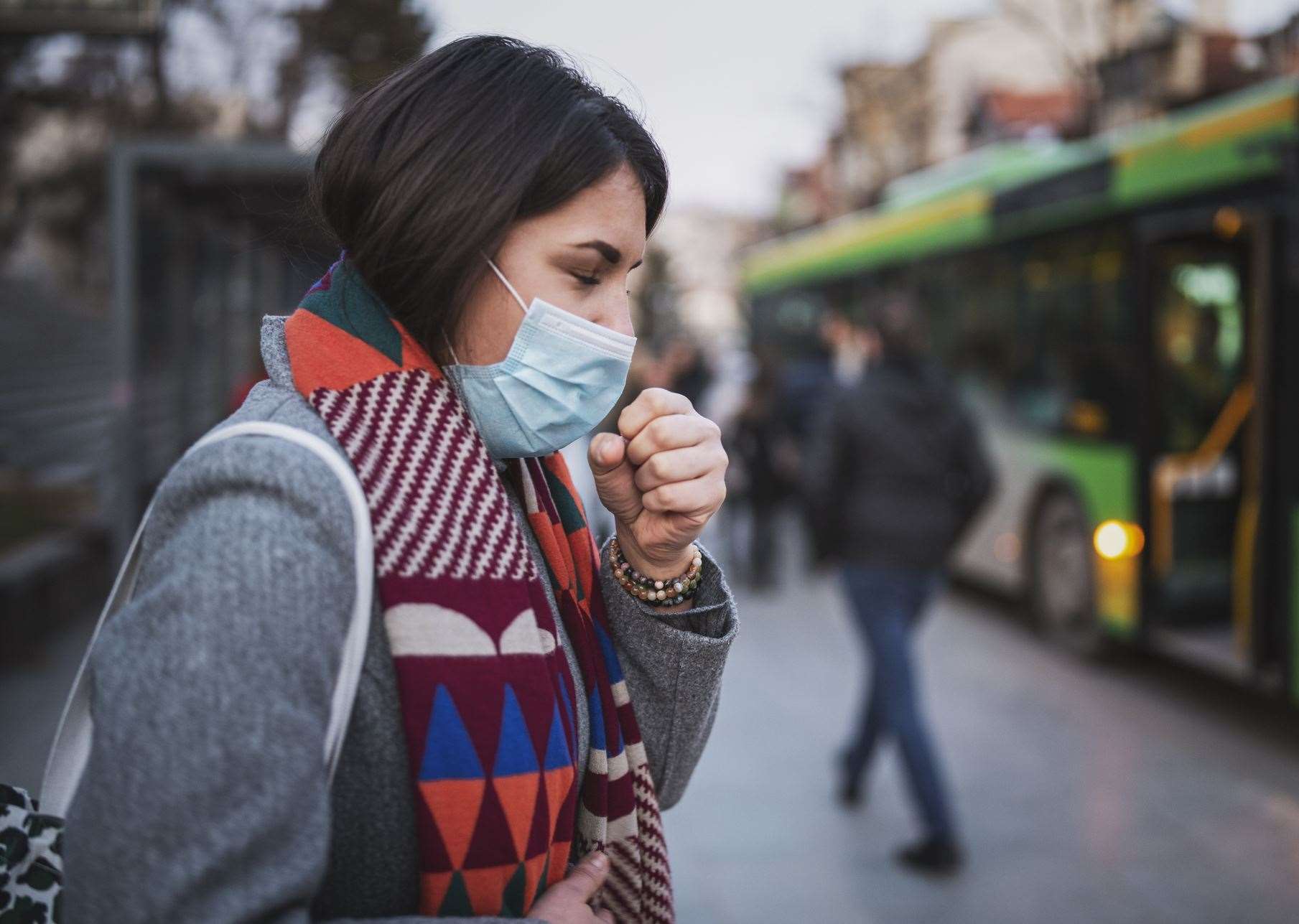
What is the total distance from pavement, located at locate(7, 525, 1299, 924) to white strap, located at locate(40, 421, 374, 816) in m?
3.13

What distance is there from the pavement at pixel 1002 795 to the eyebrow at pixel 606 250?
10.2ft

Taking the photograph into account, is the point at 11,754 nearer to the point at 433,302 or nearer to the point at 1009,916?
the point at 1009,916

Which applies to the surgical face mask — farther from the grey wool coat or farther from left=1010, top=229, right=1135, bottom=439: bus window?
left=1010, top=229, right=1135, bottom=439: bus window

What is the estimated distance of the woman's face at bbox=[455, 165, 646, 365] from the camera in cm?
143

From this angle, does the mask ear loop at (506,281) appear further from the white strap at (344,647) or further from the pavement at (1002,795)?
the pavement at (1002,795)

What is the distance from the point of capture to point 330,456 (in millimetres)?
1188

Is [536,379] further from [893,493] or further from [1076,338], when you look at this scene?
[1076,338]

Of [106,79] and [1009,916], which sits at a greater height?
[106,79]

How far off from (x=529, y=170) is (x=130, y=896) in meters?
0.83

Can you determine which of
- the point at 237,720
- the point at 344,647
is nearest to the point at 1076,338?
the point at 344,647

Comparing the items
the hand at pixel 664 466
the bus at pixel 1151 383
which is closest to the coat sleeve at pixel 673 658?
the hand at pixel 664 466

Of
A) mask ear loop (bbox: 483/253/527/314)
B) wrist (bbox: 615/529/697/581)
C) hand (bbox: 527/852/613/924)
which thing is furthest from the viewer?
wrist (bbox: 615/529/697/581)

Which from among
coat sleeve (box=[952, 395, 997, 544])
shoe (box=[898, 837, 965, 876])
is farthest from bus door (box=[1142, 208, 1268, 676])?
shoe (box=[898, 837, 965, 876])

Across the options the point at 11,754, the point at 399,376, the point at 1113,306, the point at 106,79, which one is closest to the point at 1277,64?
the point at 1113,306
